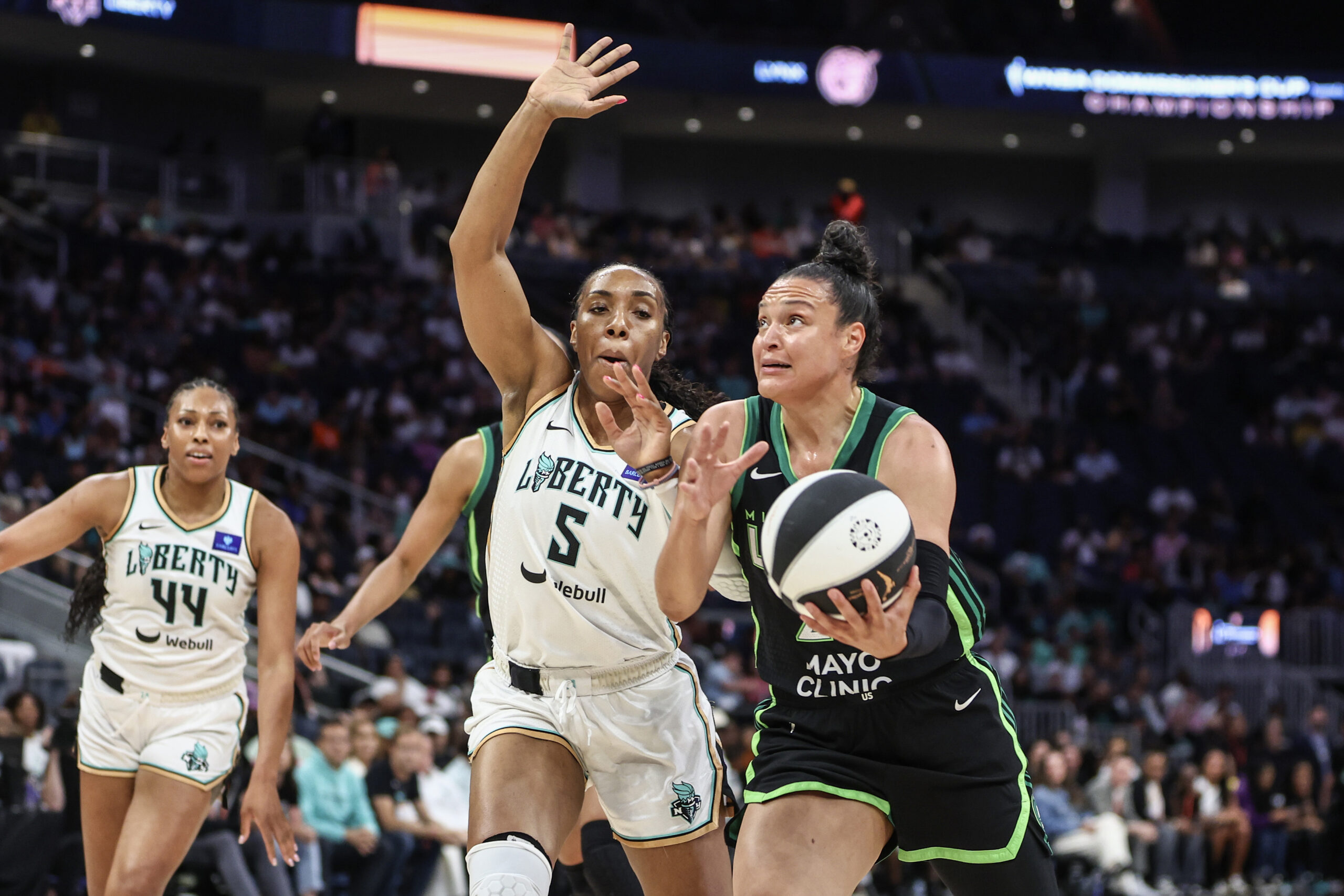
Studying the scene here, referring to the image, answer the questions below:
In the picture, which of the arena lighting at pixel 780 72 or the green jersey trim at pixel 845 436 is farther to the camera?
the arena lighting at pixel 780 72

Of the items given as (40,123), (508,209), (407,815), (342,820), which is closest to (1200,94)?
(40,123)

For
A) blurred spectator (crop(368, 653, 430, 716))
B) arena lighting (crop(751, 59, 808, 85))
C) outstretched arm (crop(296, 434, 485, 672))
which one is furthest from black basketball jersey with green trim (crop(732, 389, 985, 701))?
arena lighting (crop(751, 59, 808, 85))

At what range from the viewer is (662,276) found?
907 inches

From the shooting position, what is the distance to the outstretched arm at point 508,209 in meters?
4.25

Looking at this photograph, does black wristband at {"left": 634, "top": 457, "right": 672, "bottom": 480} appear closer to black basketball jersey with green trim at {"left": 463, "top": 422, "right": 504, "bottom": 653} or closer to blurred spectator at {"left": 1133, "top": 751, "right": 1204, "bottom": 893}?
black basketball jersey with green trim at {"left": 463, "top": 422, "right": 504, "bottom": 653}

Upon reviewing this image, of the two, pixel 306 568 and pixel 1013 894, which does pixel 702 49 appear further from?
pixel 1013 894

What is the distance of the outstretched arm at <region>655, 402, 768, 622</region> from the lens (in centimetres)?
375

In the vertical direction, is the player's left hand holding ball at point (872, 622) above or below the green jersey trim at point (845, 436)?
below

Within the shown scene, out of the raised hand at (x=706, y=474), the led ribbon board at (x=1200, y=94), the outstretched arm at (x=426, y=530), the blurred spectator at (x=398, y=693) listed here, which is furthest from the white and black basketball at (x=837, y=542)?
the led ribbon board at (x=1200, y=94)

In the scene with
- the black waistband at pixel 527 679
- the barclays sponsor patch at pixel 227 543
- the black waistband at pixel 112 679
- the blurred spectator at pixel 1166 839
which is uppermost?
the barclays sponsor patch at pixel 227 543

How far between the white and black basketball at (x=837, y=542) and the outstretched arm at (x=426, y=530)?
2117 millimetres

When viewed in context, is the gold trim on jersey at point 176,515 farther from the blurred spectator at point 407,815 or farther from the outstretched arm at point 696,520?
the blurred spectator at point 407,815

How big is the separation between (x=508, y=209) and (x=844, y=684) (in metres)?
1.58

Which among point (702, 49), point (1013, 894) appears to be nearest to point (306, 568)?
point (1013, 894)
